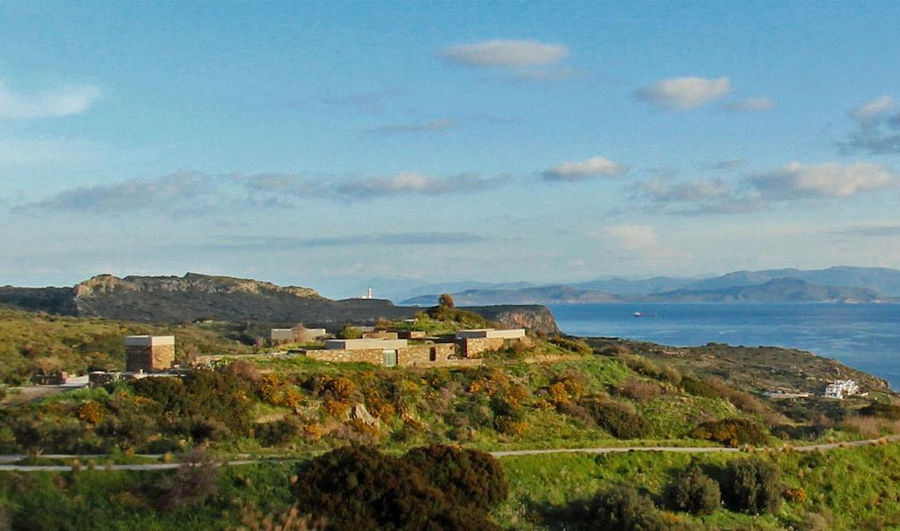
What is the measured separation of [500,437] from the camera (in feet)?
107

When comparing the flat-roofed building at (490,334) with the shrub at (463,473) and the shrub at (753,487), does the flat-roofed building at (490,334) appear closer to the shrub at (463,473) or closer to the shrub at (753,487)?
the shrub at (753,487)

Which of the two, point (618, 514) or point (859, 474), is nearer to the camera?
point (618, 514)

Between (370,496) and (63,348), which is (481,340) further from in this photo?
(63,348)

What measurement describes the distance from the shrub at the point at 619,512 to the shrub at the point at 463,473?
79.5 inches

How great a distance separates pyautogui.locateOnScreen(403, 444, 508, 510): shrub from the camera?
73.2ft

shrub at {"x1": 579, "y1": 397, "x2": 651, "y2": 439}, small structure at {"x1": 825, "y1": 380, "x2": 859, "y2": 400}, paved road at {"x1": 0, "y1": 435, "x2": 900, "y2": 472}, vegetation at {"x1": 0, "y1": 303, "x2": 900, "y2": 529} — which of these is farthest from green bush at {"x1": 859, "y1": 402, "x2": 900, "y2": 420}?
small structure at {"x1": 825, "y1": 380, "x2": 859, "y2": 400}

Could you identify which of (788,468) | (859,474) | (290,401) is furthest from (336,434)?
(859,474)

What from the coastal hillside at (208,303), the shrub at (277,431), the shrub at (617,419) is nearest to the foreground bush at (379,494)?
the shrub at (277,431)

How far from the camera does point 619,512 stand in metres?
22.2

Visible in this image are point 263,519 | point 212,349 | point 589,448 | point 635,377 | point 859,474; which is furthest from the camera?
point 212,349

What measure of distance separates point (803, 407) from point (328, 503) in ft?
138

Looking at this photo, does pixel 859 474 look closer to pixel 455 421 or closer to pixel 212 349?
pixel 455 421

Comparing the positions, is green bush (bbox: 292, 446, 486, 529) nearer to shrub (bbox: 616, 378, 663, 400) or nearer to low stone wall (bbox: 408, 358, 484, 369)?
low stone wall (bbox: 408, 358, 484, 369)

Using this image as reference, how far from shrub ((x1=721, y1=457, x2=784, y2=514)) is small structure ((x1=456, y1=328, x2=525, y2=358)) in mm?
16086
